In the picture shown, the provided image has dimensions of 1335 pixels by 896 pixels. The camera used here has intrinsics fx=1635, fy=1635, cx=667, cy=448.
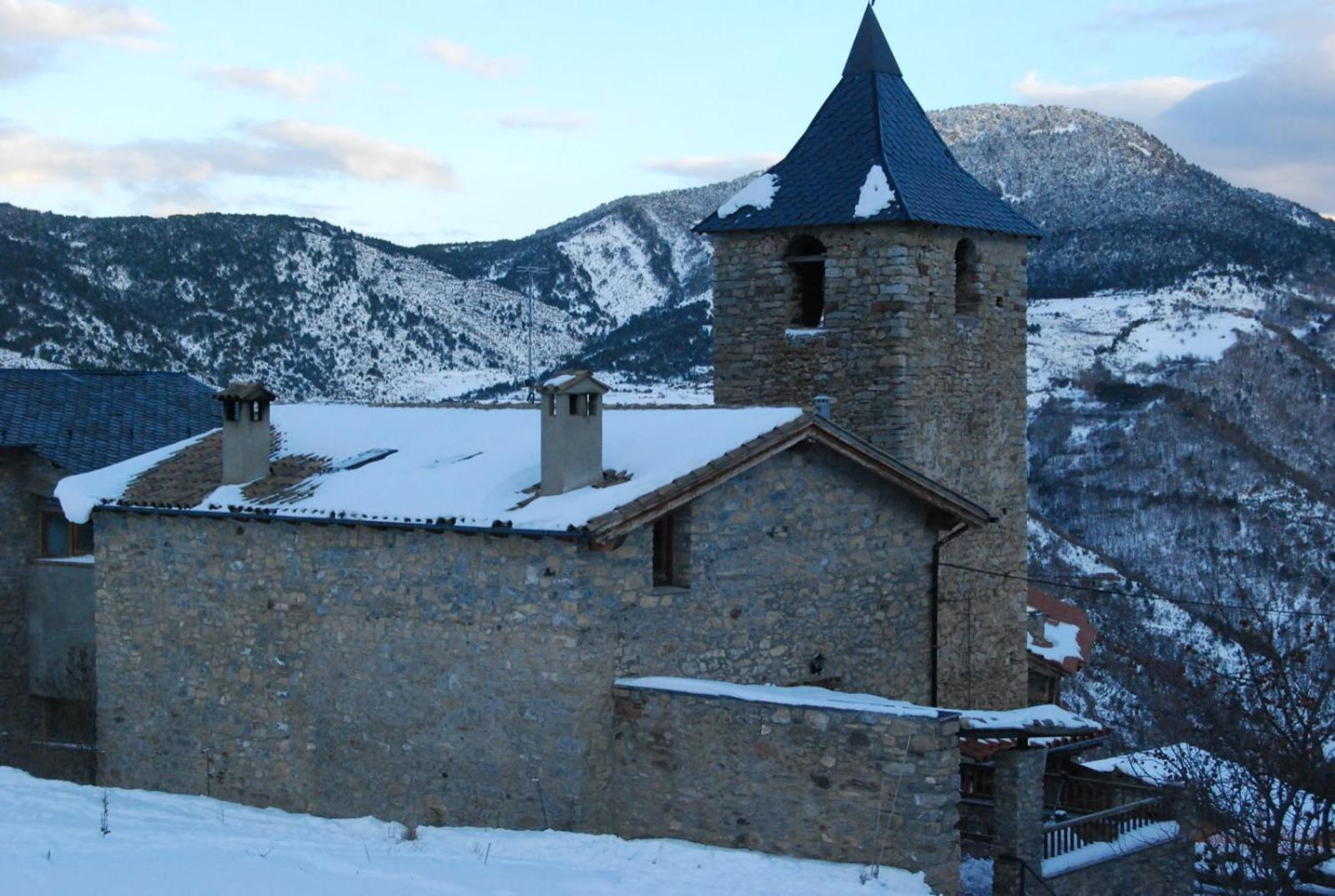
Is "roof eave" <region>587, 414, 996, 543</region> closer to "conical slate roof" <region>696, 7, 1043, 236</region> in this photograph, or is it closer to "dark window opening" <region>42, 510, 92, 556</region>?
"conical slate roof" <region>696, 7, 1043, 236</region>

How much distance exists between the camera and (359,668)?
49.2 ft

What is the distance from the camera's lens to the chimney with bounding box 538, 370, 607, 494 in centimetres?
1389

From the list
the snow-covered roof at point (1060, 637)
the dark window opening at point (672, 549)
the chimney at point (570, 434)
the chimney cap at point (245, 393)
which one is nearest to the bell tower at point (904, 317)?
the snow-covered roof at point (1060, 637)

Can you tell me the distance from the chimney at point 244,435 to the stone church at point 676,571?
1.5 inches

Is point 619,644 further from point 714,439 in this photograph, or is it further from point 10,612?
point 10,612

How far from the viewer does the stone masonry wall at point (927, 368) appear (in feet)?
59.4

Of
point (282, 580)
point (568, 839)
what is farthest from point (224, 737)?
point (568, 839)

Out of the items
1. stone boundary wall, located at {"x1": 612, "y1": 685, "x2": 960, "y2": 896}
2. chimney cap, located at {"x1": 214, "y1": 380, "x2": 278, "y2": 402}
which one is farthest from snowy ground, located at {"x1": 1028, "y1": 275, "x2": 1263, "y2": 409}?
stone boundary wall, located at {"x1": 612, "y1": 685, "x2": 960, "y2": 896}

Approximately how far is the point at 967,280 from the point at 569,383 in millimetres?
6946

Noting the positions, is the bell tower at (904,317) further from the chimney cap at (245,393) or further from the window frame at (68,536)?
the window frame at (68,536)

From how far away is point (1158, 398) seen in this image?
2494 inches

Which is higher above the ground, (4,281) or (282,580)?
(4,281)

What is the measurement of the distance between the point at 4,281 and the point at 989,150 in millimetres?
53209

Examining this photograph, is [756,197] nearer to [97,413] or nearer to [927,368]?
[927,368]
